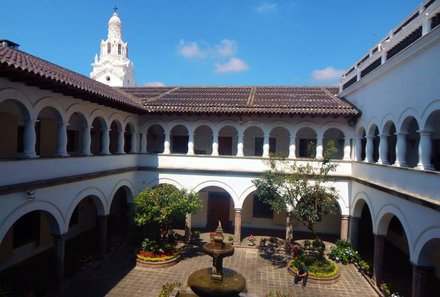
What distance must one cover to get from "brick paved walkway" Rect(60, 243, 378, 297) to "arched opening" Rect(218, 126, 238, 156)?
6.79 metres

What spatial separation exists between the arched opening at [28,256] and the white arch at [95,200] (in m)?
0.73

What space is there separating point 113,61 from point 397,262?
41.1 m

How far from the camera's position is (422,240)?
9.81 m

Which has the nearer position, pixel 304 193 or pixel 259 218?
pixel 304 193

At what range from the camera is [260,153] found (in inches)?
789

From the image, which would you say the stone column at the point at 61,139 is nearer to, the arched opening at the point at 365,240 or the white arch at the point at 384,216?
the white arch at the point at 384,216

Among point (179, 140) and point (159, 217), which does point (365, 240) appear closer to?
point (159, 217)

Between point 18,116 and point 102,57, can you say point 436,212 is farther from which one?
point 102,57

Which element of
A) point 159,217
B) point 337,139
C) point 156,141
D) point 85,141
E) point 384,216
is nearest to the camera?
point 384,216

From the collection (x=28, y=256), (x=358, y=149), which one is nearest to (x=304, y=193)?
(x=358, y=149)

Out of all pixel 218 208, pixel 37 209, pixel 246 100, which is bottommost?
pixel 218 208

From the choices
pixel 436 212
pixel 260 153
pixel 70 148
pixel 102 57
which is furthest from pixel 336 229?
pixel 102 57

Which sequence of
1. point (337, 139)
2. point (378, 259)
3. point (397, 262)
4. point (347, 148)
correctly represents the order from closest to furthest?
point (378, 259), point (397, 262), point (347, 148), point (337, 139)

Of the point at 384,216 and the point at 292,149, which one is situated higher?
the point at 292,149
